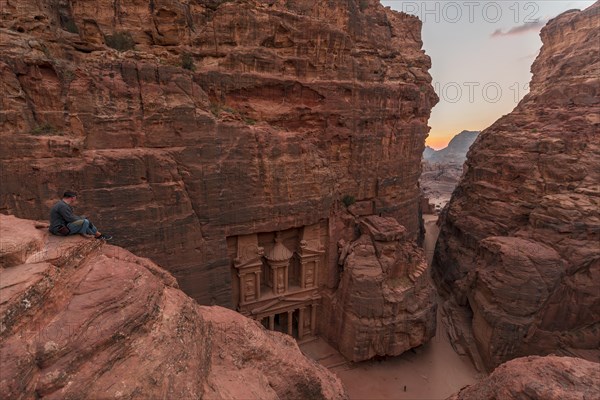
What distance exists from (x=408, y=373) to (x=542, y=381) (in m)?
11.4

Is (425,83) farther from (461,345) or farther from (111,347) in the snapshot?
(111,347)

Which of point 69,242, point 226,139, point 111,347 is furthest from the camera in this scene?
point 226,139

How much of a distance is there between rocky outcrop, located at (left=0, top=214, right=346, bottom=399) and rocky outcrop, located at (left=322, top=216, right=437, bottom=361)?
1100 cm

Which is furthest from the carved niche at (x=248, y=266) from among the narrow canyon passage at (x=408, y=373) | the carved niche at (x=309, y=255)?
the narrow canyon passage at (x=408, y=373)

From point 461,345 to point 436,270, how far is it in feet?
27.6

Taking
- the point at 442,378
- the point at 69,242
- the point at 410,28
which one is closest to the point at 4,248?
the point at 69,242

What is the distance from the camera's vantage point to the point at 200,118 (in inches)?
542

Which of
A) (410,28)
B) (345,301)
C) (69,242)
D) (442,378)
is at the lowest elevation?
(442,378)

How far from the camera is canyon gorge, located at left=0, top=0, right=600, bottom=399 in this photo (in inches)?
207

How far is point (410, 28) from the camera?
2655 cm

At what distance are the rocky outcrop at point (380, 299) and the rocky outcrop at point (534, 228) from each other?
3.62m

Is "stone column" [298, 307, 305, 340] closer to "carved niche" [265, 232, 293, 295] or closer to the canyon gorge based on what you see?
the canyon gorge

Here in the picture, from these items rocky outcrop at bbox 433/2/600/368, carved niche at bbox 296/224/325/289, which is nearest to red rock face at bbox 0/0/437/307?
carved niche at bbox 296/224/325/289

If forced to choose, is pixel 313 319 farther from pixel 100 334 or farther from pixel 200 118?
pixel 100 334
